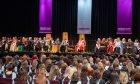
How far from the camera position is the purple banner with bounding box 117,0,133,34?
22438 millimetres

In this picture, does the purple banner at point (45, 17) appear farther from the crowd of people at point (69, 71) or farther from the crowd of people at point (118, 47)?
the crowd of people at point (69, 71)

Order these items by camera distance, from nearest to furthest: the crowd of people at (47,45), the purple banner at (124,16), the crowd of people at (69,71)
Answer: the crowd of people at (69,71) → the crowd of people at (47,45) → the purple banner at (124,16)

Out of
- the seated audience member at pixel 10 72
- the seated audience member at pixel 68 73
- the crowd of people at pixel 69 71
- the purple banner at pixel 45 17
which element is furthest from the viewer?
the purple banner at pixel 45 17

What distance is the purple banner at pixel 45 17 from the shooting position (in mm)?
26422

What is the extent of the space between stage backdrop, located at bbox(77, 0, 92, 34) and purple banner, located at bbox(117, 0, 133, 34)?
237 centimetres

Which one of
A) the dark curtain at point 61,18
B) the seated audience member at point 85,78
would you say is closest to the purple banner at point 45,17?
the dark curtain at point 61,18

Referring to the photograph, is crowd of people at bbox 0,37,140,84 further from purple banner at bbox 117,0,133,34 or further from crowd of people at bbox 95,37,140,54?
purple banner at bbox 117,0,133,34

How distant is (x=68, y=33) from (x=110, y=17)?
12.3 feet

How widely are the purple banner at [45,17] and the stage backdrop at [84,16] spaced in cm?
256

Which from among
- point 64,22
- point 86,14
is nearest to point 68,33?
point 64,22

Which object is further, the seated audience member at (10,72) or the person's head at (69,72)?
the person's head at (69,72)

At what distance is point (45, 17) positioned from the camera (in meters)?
26.6

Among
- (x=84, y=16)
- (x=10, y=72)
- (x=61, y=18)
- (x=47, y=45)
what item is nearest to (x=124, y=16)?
(x=84, y=16)

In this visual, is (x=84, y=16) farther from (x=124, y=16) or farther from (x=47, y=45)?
(x=47, y=45)
